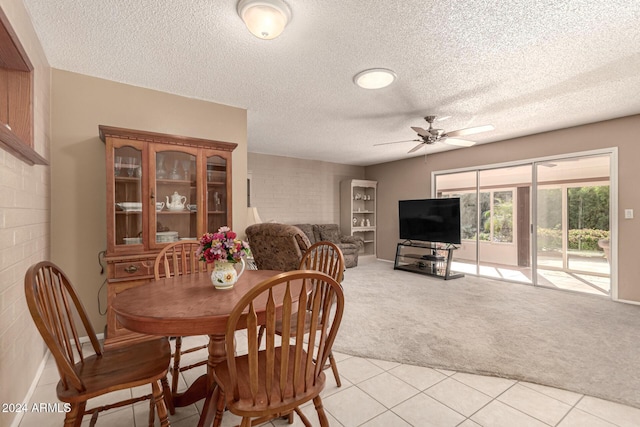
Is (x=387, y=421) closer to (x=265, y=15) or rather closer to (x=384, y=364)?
(x=384, y=364)

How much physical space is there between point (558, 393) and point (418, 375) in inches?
34.8

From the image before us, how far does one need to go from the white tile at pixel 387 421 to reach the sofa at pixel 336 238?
4.38 metres

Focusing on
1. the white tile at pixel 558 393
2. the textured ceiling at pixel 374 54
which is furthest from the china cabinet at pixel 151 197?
the white tile at pixel 558 393

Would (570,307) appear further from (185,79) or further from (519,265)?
(185,79)

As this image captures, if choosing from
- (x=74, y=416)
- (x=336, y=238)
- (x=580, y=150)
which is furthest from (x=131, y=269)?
(x=580, y=150)

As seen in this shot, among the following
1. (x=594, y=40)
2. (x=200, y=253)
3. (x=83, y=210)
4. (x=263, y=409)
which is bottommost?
(x=263, y=409)

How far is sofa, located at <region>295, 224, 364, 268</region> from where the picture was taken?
20.3 feet

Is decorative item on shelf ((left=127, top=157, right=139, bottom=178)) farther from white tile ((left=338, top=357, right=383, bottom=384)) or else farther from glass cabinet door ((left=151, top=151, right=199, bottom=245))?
white tile ((left=338, top=357, right=383, bottom=384))

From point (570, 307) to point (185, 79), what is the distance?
16.5 feet

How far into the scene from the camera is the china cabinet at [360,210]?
6988mm

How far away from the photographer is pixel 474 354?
2.44 meters

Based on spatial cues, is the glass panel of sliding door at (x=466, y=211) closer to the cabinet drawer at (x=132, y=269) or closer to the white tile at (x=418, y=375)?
the white tile at (x=418, y=375)

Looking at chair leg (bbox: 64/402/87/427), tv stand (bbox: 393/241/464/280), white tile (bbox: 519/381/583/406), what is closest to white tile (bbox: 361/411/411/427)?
white tile (bbox: 519/381/583/406)

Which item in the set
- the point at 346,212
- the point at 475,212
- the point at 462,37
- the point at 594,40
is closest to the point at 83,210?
the point at 462,37
